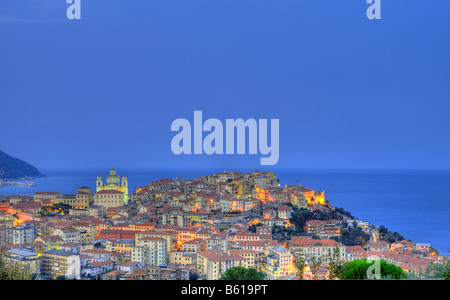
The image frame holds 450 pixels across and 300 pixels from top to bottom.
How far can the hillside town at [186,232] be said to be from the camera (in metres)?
7.13

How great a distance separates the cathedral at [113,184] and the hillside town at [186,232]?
0.12 feet

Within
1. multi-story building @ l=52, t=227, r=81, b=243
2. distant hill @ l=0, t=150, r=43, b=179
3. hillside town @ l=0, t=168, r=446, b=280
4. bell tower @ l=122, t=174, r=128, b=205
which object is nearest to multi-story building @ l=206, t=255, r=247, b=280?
hillside town @ l=0, t=168, r=446, b=280

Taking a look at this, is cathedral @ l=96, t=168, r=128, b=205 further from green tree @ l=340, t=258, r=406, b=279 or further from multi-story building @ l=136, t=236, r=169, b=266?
green tree @ l=340, t=258, r=406, b=279

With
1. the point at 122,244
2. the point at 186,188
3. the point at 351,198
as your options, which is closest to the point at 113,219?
the point at 122,244

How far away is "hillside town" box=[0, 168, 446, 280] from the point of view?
7129 millimetres

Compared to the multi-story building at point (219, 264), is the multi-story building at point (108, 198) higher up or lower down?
higher up

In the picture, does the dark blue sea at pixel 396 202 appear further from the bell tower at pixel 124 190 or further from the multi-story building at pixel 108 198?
the multi-story building at pixel 108 198

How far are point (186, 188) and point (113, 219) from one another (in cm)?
397

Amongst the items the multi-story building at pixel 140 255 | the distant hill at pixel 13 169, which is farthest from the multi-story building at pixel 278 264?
the distant hill at pixel 13 169

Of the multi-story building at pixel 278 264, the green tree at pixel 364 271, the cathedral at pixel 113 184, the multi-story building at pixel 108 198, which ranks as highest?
the cathedral at pixel 113 184

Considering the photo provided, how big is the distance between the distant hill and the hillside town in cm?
312

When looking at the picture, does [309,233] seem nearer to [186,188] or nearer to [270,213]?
[270,213]

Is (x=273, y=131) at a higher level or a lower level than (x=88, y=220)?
higher
